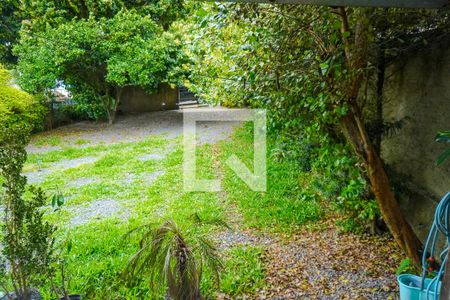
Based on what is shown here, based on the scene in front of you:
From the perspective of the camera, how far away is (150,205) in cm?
436

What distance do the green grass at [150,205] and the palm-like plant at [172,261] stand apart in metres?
0.20

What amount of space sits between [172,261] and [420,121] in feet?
7.86

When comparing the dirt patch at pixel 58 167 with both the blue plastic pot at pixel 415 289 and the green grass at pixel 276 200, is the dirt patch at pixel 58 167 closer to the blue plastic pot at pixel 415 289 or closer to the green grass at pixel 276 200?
the green grass at pixel 276 200

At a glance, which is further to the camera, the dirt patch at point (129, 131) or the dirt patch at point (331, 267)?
the dirt patch at point (129, 131)

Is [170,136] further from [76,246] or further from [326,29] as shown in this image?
[326,29]

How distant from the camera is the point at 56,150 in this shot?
24.9 ft

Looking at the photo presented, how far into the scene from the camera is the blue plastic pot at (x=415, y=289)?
5.80 ft

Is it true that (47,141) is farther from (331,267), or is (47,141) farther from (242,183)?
(331,267)

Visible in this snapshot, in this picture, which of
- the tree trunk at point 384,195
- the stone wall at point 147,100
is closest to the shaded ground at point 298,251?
the tree trunk at point 384,195

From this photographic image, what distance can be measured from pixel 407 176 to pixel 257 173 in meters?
2.63

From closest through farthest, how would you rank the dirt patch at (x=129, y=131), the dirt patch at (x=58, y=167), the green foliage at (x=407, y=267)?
the green foliage at (x=407, y=267) < the dirt patch at (x=58, y=167) < the dirt patch at (x=129, y=131)

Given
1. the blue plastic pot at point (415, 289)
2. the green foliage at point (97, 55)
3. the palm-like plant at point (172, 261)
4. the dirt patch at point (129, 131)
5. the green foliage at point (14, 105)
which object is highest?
the green foliage at point (97, 55)

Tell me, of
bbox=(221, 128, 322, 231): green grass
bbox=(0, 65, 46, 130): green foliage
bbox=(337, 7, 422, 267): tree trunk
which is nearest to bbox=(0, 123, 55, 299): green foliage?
bbox=(337, 7, 422, 267): tree trunk

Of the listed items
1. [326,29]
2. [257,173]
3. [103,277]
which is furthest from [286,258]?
[257,173]
